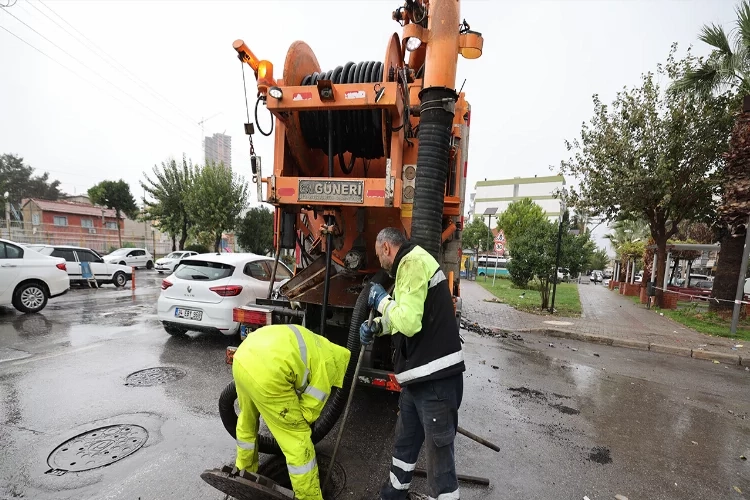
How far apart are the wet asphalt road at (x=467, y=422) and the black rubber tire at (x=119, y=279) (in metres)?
6.84

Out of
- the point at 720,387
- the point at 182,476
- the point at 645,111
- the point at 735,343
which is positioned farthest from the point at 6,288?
the point at 645,111

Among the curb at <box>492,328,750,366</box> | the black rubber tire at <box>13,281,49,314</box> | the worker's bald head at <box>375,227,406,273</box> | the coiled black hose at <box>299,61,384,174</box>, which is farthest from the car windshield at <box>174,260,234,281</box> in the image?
the curb at <box>492,328,750,366</box>

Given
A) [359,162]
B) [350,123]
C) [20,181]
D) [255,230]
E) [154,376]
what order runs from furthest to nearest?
[20,181] → [255,230] → [154,376] → [359,162] → [350,123]

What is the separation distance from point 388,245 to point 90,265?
13.3m

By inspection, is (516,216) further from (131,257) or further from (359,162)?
(359,162)

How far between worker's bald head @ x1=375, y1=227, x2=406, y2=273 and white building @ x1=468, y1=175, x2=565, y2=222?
251 ft

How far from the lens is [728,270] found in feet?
32.7

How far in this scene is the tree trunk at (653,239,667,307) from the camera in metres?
12.6

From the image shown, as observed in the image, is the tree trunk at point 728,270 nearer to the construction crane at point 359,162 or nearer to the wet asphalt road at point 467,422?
the wet asphalt road at point 467,422

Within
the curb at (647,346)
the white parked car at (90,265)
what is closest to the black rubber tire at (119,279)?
the white parked car at (90,265)

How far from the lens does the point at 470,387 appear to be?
15.3ft

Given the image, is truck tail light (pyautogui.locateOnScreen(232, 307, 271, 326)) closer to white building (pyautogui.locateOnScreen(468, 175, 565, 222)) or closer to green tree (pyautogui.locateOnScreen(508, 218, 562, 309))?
green tree (pyautogui.locateOnScreen(508, 218, 562, 309))

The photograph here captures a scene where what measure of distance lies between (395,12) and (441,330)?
3209 millimetres

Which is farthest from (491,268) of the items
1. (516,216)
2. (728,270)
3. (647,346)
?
(647,346)
